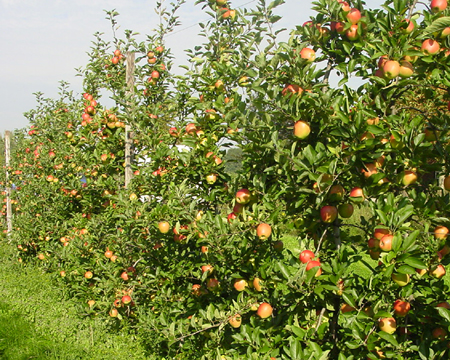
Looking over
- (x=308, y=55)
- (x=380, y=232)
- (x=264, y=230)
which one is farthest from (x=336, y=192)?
(x=308, y=55)

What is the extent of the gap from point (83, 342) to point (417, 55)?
3.60 meters

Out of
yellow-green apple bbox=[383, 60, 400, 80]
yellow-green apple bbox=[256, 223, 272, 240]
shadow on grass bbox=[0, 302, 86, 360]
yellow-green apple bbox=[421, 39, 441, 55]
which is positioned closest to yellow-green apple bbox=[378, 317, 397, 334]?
yellow-green apple bbox=[256, 223, 272, 240]

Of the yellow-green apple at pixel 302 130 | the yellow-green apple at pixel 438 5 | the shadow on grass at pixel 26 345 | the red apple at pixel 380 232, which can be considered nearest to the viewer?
the red apple at pixel 380 232

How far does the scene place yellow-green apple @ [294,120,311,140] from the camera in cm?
201

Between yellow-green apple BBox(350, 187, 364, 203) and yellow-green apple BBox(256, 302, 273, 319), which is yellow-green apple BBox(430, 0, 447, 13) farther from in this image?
yellow-green apple BBox(256, 302, 273, 319)

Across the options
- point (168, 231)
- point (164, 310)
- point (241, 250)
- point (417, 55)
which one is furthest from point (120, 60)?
point (417, 55)

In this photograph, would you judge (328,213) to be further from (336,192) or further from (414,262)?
(414,262)

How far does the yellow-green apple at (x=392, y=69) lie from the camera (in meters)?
1.84

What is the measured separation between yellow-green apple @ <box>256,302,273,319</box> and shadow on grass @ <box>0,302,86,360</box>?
6.88 ft

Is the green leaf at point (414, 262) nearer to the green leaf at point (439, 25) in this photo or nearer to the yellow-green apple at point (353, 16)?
the green leaf at point (439, 25)

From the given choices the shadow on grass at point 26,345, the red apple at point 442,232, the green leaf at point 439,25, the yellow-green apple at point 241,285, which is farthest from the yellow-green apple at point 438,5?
the shadow on grass at point 26,345

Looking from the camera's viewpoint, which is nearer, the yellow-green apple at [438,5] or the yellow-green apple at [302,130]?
the yellow-green apple at [438,5]

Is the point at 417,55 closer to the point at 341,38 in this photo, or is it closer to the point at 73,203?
the point at 341,38

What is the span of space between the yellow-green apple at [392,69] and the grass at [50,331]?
3022 mm
